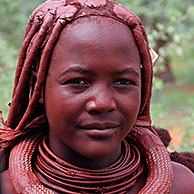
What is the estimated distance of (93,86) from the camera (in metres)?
1.29

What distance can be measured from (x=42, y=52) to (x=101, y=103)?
0.37m

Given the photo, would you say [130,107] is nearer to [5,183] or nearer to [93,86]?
[93,86]

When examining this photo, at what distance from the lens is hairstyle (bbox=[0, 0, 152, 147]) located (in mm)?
1352

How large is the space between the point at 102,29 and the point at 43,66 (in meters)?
0.30

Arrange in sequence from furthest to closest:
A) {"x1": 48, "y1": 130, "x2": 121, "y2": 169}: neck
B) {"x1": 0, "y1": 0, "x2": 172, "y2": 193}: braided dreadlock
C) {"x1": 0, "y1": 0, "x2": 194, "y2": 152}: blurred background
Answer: {"x1": 0, "y1": 0, "x2": 194, "y2": 152}: blurred background, {"x1": 48, "y1": 130, "x2": 121, "y2": 169}: neck, {"x1": 0, "y1": 0, "x2": 172, "y2": 193}: braided dreadlock

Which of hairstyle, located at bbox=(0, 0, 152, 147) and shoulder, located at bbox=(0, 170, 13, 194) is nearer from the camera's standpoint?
hairstyle, located at bbox=(0, 0, 152, 147)

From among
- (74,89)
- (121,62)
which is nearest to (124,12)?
(121,62)

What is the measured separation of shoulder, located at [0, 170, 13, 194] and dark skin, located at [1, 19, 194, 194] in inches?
14.1

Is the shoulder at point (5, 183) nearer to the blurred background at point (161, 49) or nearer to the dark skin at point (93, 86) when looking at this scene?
the dark skin at point (93, 86)

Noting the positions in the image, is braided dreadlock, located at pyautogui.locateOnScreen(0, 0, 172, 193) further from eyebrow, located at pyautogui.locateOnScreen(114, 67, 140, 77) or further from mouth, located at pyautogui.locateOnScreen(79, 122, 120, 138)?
mouth, located at pyautogui.locateOnScreen(79, 122, 120, 138)

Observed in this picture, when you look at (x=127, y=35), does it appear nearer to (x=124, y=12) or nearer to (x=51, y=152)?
(x=124, y=12)

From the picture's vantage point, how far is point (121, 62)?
1.32 m

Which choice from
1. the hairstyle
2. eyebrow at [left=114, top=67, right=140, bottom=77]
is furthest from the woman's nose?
the hairstyle

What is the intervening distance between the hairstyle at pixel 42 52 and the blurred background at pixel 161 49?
129 cm
